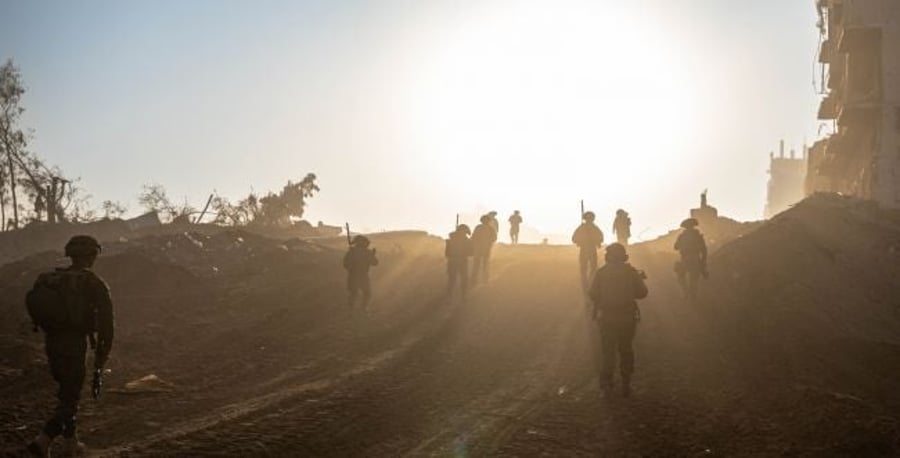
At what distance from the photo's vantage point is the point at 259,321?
17.1 meters

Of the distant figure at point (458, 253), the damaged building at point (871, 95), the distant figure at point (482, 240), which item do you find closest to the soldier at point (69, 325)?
the distant figure at point (458, 253)

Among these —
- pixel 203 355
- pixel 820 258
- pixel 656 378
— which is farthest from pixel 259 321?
pixel 820 258

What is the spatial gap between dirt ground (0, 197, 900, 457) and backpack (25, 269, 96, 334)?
1.36 metres

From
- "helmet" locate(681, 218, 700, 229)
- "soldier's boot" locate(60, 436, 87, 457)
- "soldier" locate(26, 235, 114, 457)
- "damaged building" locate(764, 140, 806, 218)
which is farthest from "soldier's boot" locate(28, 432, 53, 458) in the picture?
"damaged building" locate(764, 140, 806, 218)

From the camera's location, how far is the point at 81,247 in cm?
718

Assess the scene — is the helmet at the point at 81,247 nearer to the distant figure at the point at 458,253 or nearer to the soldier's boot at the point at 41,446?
the soldier's boot at the point at 41,446

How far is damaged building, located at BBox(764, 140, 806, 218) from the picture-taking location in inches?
4568

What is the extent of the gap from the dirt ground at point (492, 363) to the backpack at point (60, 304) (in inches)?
53.7

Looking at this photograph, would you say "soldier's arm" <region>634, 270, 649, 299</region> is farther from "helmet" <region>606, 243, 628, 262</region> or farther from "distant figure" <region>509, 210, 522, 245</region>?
"distant figure" <region>509, 210, 522, 245</region>

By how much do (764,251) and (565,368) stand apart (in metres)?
11.2

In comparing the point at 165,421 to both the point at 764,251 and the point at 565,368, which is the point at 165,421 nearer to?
the point at 565,368

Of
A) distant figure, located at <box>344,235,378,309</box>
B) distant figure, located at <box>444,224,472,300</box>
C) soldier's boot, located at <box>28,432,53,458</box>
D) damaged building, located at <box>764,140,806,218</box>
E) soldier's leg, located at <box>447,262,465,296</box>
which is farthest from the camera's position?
damaged building, located at <box>764,140,806,218</box>

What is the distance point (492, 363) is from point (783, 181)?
121 m

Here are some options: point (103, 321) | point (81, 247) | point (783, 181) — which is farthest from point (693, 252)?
point (783, 181)
